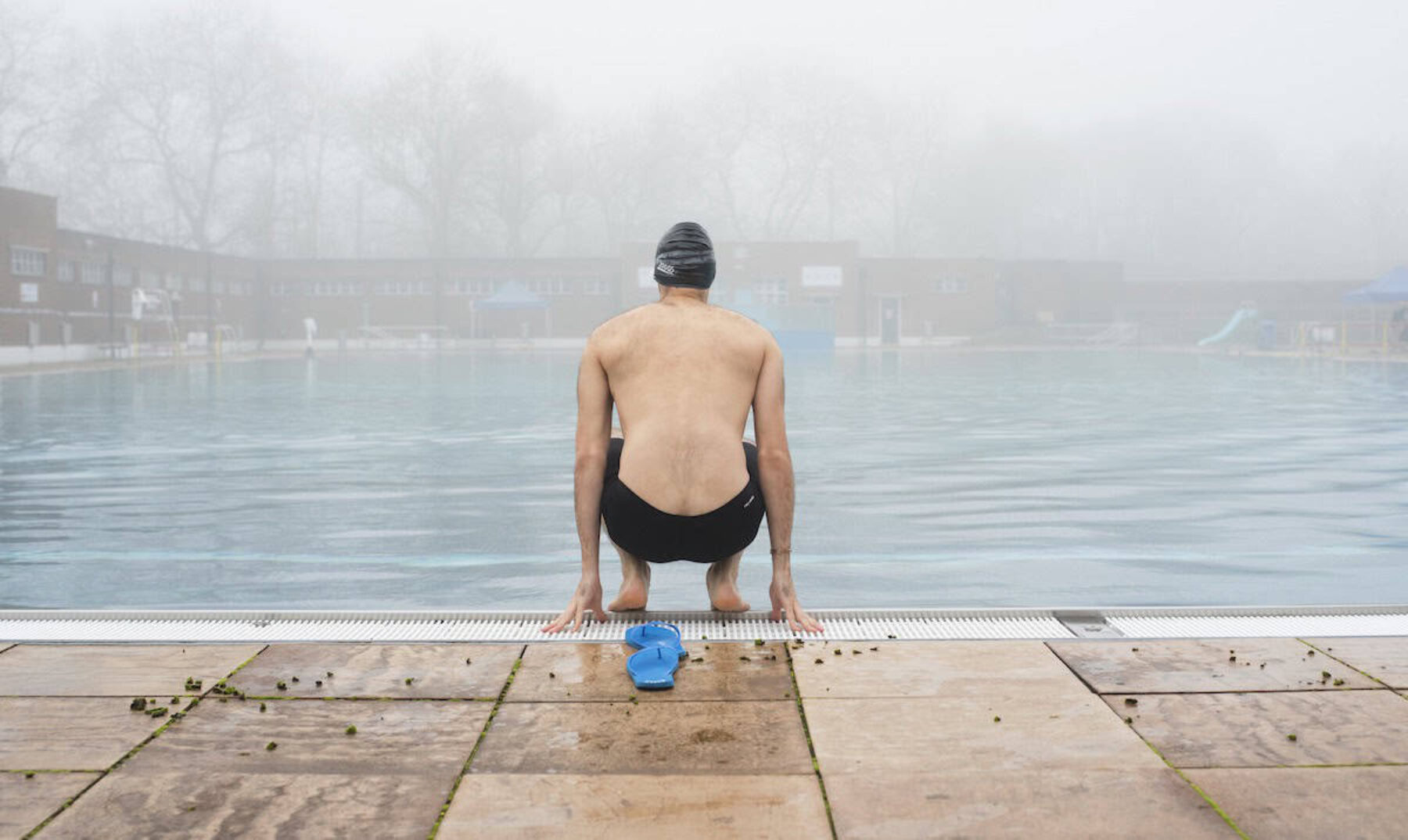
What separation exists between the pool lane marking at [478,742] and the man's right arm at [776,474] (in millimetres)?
839

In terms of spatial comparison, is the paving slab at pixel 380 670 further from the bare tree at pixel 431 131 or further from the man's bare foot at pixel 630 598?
the bare tree at pixel 431 131

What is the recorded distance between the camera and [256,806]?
8.57 feet

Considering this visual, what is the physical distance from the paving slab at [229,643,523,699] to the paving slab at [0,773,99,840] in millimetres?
656

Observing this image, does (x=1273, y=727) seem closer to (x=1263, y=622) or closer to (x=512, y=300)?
(x=1263, y=622)

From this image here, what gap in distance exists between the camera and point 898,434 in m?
14.8

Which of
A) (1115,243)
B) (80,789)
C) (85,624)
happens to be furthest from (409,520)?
(1115,243)

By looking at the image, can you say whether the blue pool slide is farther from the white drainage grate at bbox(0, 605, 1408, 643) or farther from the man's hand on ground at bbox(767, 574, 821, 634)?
the man's hand on ground at bbox(767, 574, 821, 634)

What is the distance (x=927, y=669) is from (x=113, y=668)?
2.31 meters

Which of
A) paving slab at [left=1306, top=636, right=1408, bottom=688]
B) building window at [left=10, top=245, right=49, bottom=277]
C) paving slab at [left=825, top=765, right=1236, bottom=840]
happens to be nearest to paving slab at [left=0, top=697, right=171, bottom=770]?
paving slab at [left=825, top=765, right=1236, bottom=840]

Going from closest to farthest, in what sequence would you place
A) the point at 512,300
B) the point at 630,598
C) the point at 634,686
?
1. the point at 634,686
2. the point at 630,598
3. the point at 512,300

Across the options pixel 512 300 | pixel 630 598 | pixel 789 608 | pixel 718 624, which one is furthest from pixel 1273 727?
pixel 512 300

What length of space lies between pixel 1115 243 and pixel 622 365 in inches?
3939

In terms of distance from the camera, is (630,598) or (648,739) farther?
(630,598)

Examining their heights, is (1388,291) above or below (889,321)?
above
